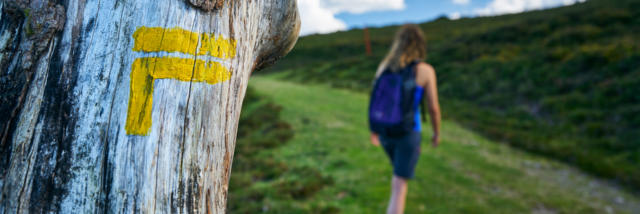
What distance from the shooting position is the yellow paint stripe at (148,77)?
1.23 metres

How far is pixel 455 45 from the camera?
80.4ft

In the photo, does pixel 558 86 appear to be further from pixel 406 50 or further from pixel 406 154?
pixel 406 154

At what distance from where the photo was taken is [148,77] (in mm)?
1254

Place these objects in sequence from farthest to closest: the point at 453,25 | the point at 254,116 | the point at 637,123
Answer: the point at 453,25
the point at 254,116
the point at 637,123

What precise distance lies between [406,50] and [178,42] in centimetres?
300

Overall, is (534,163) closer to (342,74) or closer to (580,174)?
(580,174)

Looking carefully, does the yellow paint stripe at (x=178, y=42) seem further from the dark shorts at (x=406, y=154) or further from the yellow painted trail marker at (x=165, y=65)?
the dark shorts at (x=406, y=154)

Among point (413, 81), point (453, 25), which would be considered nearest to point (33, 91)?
point (413, 81)

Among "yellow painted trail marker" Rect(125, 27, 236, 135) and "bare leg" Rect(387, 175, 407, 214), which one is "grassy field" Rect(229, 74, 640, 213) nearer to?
"bare leg" Rect(387, 175, 407, 214)

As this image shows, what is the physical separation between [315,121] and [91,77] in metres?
9.09

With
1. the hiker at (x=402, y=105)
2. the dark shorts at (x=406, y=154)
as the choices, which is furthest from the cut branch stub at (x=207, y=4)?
the dark shorts at (x=406, y=154)

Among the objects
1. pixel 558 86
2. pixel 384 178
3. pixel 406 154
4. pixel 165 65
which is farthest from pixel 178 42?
pixel 558 86

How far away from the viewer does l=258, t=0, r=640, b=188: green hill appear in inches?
337

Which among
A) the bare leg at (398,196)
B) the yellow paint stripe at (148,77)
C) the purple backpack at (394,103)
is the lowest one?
the bare leg at (398,196)
